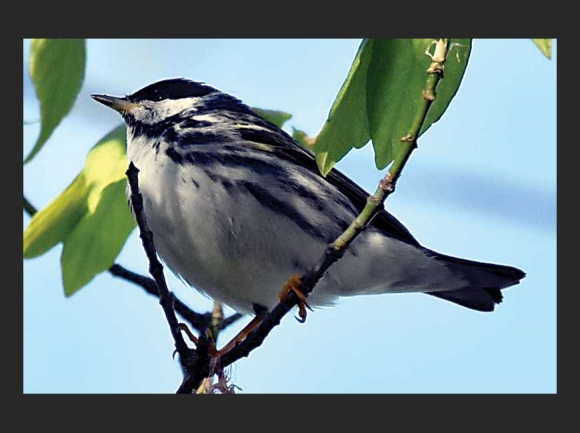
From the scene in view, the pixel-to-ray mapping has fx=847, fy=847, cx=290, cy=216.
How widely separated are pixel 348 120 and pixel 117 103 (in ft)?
7.30

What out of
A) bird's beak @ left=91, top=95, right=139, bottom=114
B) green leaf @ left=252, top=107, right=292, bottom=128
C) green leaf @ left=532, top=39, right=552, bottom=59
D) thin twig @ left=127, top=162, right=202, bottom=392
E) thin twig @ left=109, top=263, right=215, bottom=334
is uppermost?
bird's beak @ left=91, top=95, right=139, bottom=114

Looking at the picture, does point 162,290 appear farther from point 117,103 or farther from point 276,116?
point 117,103

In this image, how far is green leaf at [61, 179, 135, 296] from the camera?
2387 mm

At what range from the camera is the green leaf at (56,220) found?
2.38m

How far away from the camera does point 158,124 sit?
3451mm

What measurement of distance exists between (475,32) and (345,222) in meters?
1.43

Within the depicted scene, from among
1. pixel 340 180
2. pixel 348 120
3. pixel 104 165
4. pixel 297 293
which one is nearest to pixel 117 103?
pixel 340 180

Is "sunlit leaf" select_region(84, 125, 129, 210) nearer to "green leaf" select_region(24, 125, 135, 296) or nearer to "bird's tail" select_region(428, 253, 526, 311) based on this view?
"green leaf" select_region(24, 125, 135, 296)

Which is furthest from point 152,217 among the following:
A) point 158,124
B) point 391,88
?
point 391,88

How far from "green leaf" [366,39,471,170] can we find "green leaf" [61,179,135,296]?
1035mm

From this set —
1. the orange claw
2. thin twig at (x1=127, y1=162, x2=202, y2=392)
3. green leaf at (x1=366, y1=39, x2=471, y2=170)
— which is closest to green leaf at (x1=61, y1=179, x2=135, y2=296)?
thin twig at (x1=127, y1=162, x2=202, y2=392)

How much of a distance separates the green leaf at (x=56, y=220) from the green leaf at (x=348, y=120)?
1.00m

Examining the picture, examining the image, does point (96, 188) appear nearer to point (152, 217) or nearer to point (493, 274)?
point (152, 217)

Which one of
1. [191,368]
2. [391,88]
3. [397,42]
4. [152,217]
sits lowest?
[191,368]
